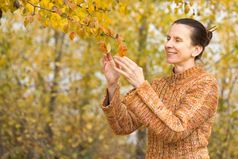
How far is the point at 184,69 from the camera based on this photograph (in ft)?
9.73

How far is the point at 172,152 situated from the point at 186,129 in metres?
0.23

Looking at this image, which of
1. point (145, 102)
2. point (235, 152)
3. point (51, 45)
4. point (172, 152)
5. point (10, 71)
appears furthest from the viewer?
point (51, 45)

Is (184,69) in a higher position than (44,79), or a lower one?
higher

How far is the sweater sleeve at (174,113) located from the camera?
2621 mm

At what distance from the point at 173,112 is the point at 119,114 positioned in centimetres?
31

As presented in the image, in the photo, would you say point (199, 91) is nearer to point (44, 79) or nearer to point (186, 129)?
point (186, 129)

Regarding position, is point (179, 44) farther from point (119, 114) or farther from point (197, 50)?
point (119, 114)

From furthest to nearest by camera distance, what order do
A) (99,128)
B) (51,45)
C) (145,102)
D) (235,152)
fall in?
(51,45) < (99,128) < (235,152) < (145,102)

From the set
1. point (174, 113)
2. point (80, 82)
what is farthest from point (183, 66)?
point (80, 82)

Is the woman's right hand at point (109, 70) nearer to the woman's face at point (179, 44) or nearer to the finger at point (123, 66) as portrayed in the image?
the finger at point (123, 66)

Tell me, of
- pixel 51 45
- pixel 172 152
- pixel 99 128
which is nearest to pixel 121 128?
pixel 172 152

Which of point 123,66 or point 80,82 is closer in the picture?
point 123,66

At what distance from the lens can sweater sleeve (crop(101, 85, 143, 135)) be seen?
9.55 feet

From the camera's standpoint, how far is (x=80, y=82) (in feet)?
28.2
